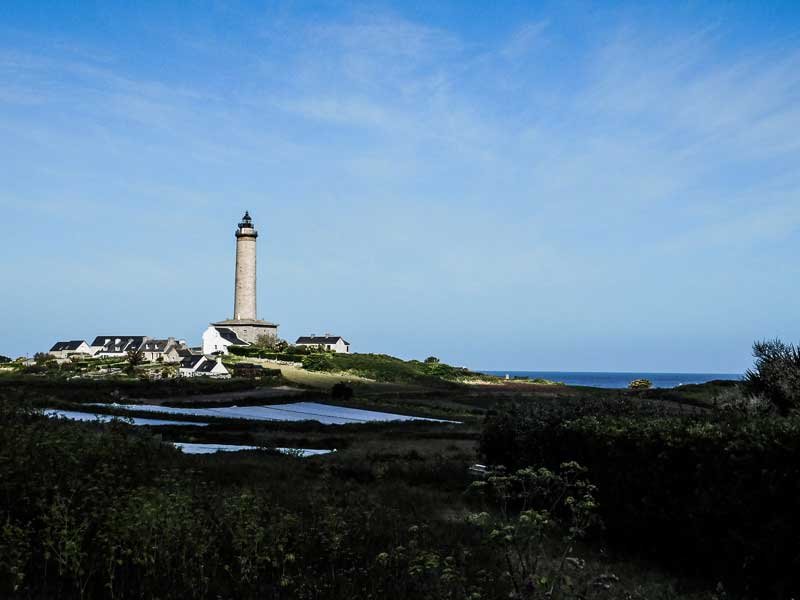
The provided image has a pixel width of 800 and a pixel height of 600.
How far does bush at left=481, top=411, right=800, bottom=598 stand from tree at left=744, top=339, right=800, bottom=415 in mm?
7123

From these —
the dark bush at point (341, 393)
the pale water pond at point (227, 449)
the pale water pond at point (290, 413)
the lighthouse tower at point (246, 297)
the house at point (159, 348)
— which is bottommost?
the pale water pond at point (227, 449)

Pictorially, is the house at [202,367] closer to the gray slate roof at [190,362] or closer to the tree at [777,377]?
the gray slate roof at [190,362]

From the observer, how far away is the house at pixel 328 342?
113 m

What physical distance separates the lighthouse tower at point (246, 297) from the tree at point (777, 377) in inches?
3263

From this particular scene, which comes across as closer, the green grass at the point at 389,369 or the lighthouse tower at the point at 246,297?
the green grass at the point at 389,369

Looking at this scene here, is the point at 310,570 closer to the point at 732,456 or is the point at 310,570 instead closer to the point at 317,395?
the point at 732,456

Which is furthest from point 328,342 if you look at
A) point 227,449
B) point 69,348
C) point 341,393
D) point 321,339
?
point 227,449

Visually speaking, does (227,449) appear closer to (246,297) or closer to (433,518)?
(433,518)

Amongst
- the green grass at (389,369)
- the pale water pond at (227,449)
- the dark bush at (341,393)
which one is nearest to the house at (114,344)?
the green grass at (389,369)

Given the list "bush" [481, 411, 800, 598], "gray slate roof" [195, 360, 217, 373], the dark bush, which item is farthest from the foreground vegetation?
"gray slate roof" [195, 360, 217, 373]

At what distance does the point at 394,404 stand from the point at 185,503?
38893 mm

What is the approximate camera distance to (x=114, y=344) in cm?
10844

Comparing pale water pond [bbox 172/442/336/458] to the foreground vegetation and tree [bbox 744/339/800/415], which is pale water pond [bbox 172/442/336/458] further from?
tree [bbox 744/339/800/415]

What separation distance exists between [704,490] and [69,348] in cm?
11127
